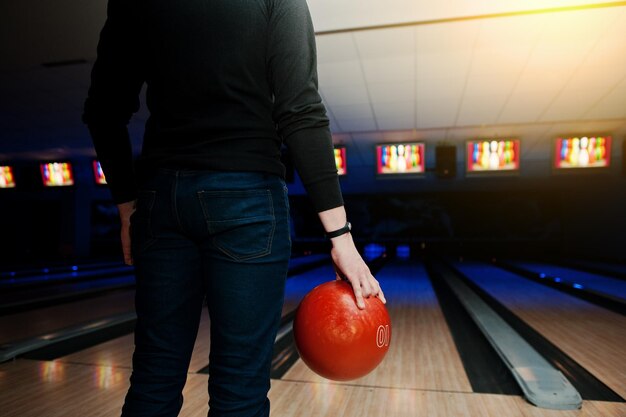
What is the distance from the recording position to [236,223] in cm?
64

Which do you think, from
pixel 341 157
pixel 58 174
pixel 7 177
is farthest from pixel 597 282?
pixel 7 177

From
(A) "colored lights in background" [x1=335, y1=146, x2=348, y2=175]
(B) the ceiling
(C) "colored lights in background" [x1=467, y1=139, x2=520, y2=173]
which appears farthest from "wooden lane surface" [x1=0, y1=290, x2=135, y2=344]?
Result: (C) "colored lights in background" [x1=467, y1=139, x2=520, y2=173]

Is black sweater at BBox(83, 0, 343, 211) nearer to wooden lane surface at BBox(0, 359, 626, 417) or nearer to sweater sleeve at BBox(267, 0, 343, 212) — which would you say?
sweater sleeve at BBox(267, 0, 343, 212)

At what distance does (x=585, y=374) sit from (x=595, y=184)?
8241 millimetres

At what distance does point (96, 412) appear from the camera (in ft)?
5.09

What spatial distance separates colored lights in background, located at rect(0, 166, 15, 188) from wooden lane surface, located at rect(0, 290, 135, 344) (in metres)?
4.76

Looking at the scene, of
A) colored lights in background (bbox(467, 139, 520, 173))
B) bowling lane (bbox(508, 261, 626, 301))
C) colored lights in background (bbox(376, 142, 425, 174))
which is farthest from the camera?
colored lights in background (bbox(376, 142, 425, 174))

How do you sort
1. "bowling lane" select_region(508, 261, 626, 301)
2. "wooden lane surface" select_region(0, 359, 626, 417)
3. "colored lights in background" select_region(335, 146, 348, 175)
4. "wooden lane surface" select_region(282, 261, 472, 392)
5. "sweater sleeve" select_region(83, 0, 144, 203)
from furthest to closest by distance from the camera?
"colored lights in background" select_region(335, 146, 348, 175) < "bowling lane" select_region(508, 261, 626, 301) < "wooden lane surface" select_region(282, 261, 472, 392) < "wooden lane surface" select_region(0, 359, 626, 417) < "sweater sleeve" select_region(83, 0, 144, 203)

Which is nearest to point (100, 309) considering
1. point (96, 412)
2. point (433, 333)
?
point (96, 412)

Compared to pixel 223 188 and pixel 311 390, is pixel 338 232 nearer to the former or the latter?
pixel 223 188

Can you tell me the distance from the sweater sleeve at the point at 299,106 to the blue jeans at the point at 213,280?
64 mm

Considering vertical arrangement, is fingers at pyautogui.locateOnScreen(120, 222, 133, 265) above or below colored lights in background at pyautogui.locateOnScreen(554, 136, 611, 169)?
below

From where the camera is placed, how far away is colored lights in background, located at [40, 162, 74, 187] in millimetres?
7500

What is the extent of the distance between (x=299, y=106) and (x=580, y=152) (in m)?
6.25
